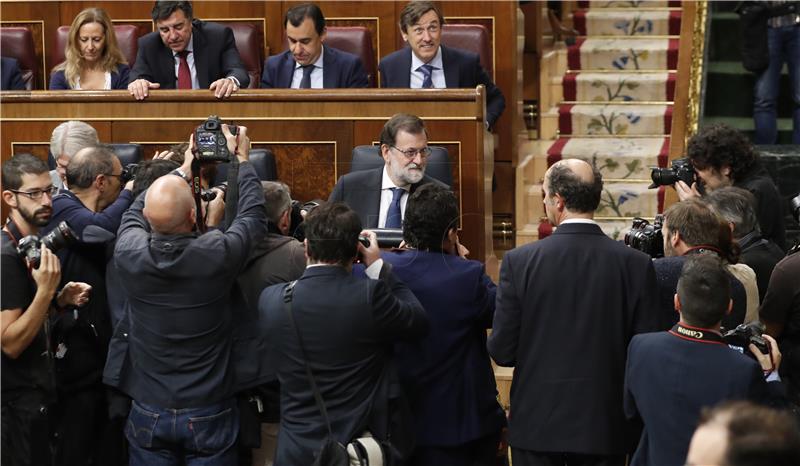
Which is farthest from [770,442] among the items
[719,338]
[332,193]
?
[332,193]

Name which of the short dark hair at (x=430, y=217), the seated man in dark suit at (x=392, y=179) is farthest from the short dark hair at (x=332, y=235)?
the seated man in dark suit at (x=392, y=179)

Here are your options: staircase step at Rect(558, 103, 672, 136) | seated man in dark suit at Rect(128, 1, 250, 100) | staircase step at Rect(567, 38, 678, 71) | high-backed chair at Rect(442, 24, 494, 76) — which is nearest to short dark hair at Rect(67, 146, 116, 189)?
seated man in dark suit at Rect(128, 1, 250, 100)

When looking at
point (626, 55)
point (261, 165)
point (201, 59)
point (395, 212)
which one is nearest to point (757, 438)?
point (395, 212)

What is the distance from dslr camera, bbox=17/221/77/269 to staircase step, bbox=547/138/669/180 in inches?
131

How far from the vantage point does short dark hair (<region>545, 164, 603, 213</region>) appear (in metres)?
3.27

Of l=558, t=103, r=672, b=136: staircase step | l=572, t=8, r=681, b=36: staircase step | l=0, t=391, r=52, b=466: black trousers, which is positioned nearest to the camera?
l=0, t=391, r=52, b=466: black trousers

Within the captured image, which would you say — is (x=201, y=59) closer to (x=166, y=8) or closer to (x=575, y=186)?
(x=166, y=8)

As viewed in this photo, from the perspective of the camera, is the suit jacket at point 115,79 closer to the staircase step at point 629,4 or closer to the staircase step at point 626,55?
the staircase step at point 626,55

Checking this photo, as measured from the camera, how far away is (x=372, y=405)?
10.5 ft

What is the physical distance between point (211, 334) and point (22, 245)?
55 centimetres

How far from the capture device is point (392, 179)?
161 inches

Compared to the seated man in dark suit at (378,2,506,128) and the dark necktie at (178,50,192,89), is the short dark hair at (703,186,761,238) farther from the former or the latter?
the dark necktie at (178,50,192,89)

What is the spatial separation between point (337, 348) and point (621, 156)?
11.4 ft

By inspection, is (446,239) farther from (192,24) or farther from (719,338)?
(192,24)
